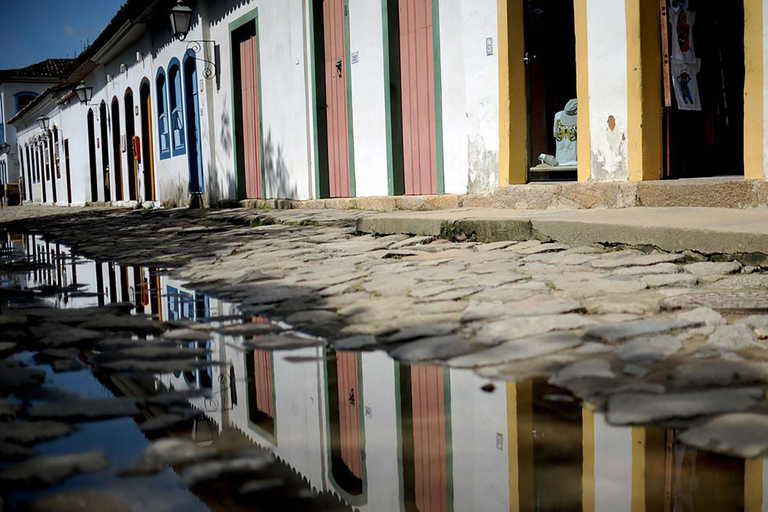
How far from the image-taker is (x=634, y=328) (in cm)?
266

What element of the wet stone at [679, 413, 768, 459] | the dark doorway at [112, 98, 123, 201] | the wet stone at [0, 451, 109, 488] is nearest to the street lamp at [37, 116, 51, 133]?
the dark doorway at [112, 98, 123, 201]

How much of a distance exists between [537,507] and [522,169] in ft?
22.0

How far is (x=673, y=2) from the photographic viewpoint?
6.57m

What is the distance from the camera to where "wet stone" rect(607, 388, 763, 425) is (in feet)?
5.93

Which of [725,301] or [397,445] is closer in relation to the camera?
[397,445]

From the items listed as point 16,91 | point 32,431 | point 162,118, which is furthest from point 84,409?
point 16,91

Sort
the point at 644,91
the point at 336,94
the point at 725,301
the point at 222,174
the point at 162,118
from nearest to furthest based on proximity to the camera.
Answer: the point at 725,301 → the point at 644,91 → the point at 336,94 → the point at 222,174 → the point at 162,118

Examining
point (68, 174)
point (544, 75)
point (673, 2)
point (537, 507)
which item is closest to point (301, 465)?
point (537, 507)

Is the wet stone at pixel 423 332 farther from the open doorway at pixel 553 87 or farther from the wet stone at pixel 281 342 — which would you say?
the open doorway at pixel 553 87

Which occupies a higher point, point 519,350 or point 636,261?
point 636,261

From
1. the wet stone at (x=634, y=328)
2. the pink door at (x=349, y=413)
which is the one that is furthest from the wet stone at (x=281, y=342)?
the wet stone at (x=634, y=328)

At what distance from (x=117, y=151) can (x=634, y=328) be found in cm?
2189

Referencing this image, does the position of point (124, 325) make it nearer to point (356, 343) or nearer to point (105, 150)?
point (356, 343)

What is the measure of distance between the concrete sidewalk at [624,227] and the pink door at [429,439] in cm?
214
